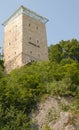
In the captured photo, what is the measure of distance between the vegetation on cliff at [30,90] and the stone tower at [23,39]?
1136 centimetres

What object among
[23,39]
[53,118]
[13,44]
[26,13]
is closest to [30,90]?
[53,118]

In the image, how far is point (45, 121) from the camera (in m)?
22.8

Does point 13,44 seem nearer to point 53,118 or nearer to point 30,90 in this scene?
point 30,90

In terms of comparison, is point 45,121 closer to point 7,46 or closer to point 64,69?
point 64,69

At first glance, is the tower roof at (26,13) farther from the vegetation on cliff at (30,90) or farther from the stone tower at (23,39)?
the vegetation on cliff at (30,90)

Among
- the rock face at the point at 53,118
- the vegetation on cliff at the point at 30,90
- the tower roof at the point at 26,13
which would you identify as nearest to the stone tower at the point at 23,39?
the tower roof at the point at 26,13

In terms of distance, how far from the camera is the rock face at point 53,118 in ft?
67.3

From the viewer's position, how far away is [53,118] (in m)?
22.6

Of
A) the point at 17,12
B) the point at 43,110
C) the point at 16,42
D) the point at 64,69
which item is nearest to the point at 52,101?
the point at 43,110

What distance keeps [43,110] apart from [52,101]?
906 mm

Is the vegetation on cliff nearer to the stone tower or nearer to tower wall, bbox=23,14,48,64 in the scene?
the stone tower

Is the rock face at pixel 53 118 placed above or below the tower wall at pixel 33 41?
below

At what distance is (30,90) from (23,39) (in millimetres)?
17551

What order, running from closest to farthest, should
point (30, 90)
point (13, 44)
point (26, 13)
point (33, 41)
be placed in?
point (30, 90) < point (13, 44) < point (33, 41) < point (26, 13)
